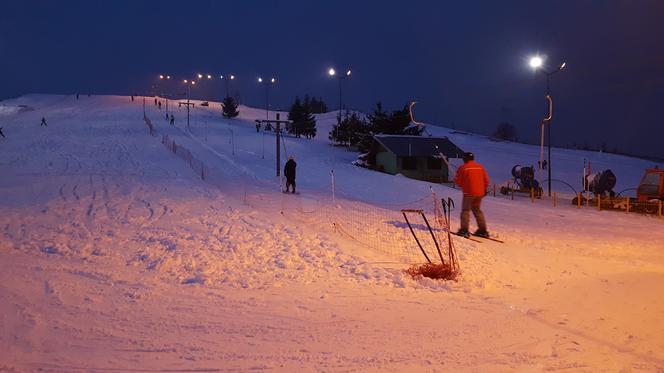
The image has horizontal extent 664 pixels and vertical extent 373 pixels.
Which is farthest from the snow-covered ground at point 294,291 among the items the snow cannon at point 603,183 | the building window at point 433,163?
the building window at point 433,163

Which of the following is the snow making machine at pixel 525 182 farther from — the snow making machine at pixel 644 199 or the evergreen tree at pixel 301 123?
the evergreen tree at pixel 301 123

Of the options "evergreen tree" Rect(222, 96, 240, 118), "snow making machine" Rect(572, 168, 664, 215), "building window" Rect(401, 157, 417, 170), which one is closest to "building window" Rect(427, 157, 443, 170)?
"building window" Rect(401, 157, 417, 170)

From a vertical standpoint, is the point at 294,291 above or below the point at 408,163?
below

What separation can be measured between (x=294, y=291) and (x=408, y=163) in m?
35.8

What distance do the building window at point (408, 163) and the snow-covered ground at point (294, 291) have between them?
2442 centimetres

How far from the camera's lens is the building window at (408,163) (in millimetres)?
41844

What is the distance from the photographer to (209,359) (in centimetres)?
472

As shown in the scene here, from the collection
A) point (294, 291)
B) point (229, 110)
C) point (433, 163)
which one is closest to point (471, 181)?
point (294, 291)

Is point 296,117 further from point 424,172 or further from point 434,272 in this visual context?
point 434,272

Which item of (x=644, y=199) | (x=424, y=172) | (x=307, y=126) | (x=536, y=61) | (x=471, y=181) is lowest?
(x=644, y=199)

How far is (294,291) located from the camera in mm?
7117

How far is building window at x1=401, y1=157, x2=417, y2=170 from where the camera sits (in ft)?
137

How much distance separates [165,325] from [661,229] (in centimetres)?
1722

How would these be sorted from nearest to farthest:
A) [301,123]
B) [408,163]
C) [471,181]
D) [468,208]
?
[471,181], [468,208], [408,163], [301,123]
